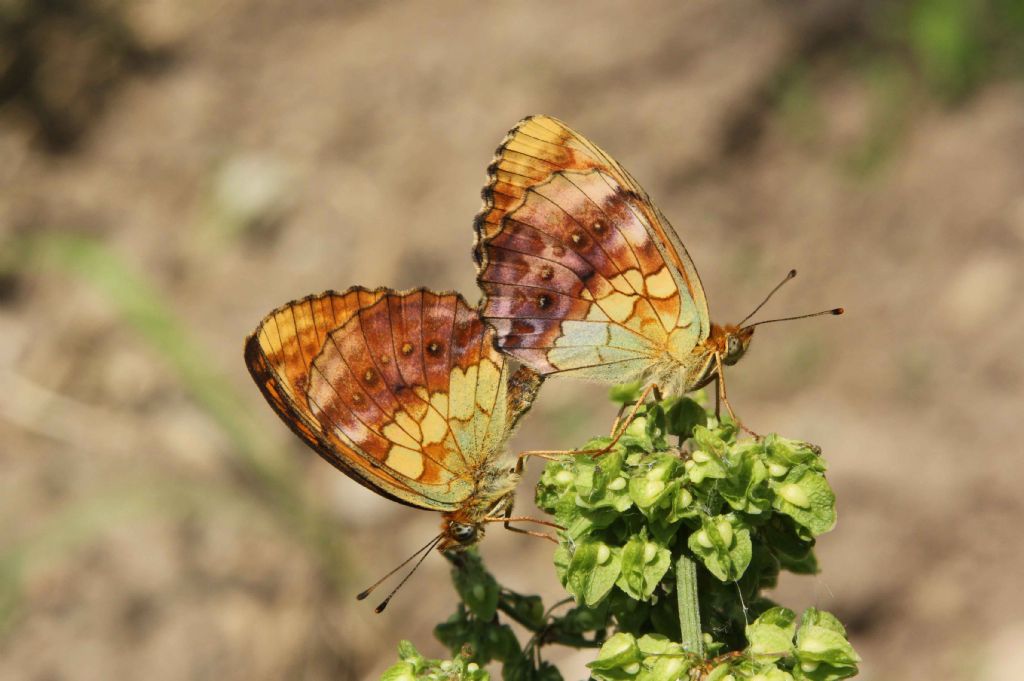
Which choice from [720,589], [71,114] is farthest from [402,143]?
[720,589]

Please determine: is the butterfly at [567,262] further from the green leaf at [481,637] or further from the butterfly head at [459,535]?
the green leaf at [481,637]

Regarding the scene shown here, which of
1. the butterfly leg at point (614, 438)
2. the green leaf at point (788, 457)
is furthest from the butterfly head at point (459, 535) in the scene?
the green leaf at point (788, 457)

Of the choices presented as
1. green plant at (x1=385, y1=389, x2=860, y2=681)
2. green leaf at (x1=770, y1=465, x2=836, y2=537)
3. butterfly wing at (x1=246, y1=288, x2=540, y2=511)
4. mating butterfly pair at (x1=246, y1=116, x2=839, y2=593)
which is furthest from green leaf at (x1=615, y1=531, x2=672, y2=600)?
butterfly wing at (x1=246, y1=288, x2=540, y2=511)

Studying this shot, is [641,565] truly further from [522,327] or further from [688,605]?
[522,327]

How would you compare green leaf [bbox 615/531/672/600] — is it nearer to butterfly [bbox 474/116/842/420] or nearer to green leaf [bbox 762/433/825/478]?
green leaf [bbox 762/433/825/478]

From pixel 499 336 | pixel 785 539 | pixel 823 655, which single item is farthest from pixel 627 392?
pixel 823 655

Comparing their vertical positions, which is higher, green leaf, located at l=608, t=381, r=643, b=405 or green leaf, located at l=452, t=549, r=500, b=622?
green leaf, located at l=608, t=381, r=643, b=405
